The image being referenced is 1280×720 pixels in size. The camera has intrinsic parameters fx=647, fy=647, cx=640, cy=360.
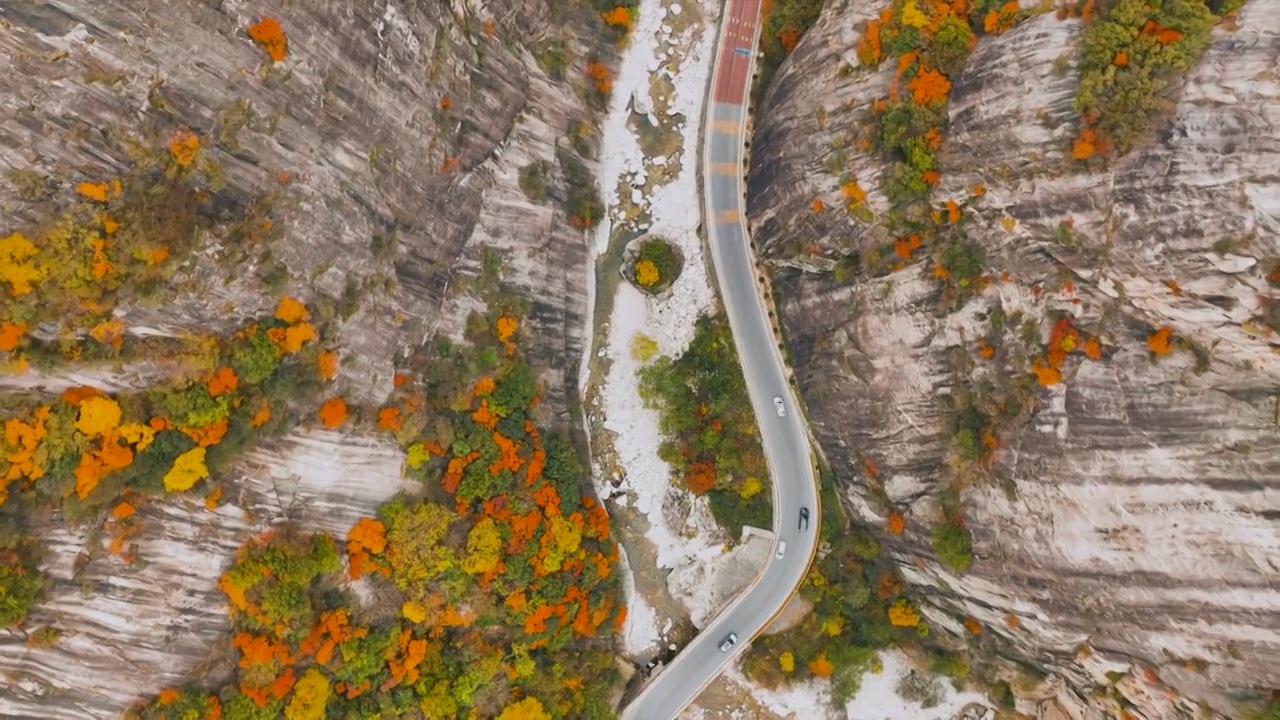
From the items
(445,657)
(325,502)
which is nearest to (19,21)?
(325,502)

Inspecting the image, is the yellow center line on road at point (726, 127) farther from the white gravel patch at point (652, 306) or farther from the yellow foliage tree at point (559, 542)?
the yellow foliage tree at point (559, 542)

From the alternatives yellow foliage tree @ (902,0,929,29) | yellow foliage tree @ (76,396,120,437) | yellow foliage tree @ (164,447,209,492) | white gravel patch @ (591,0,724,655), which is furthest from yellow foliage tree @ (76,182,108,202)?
yellow foliage tree @ (902,0,929,29)

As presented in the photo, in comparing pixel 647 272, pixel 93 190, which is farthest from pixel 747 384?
pixel 93 190

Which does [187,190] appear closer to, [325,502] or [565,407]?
[325,502]

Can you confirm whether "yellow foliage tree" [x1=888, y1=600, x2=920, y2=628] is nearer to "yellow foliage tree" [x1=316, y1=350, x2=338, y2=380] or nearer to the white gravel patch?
the white gravel patch

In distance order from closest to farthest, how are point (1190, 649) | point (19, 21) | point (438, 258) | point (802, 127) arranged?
1. point (19, 21)
2. point (1190, 649)
3. point (438, 258)
4. point (802, 127)

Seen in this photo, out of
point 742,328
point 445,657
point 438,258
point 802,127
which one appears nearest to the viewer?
point 438,258

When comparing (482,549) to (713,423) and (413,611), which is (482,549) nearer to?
(413,611)
